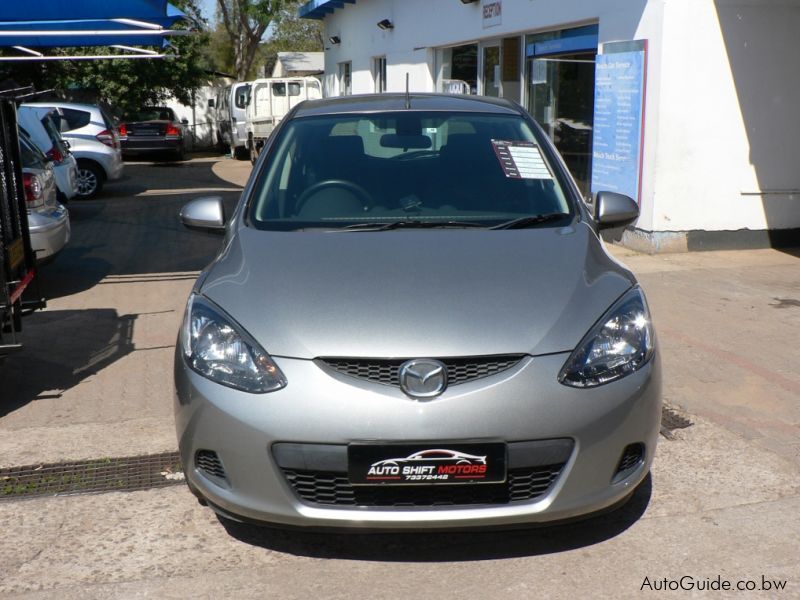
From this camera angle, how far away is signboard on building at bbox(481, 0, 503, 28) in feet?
45.6

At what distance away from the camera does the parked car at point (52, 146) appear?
11898 mm

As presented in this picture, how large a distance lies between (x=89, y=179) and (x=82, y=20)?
8.85m

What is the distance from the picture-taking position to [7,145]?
5371 millimetres

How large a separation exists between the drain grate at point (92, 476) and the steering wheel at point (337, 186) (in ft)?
4.40

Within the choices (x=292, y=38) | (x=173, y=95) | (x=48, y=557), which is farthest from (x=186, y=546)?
(x=292, y=38)

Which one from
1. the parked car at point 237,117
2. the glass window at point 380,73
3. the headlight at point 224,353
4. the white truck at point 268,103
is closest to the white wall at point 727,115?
the headlight at point 224,353

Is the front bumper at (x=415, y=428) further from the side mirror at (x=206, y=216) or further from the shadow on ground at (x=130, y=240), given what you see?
the shadow on ground at (x=130, y=240)

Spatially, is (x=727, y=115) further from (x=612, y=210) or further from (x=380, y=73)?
(x=380, y=73)

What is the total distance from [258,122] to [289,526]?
21.1 m

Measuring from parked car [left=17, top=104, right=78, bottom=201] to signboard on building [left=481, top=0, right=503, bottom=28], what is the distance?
631 cm

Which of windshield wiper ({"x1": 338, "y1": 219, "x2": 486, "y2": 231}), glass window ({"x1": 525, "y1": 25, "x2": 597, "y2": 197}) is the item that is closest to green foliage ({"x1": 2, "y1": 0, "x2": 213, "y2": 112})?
glass window ({"x1": 525, "y1": 25, "x2": 597, "y2": 197})

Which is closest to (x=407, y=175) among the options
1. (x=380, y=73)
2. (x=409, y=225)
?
(x=409, y=225)

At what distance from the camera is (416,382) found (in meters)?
3.12

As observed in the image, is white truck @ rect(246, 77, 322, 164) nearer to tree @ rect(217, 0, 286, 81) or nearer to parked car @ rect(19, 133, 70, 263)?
tree @ rect(217, 0, 286, 81)
